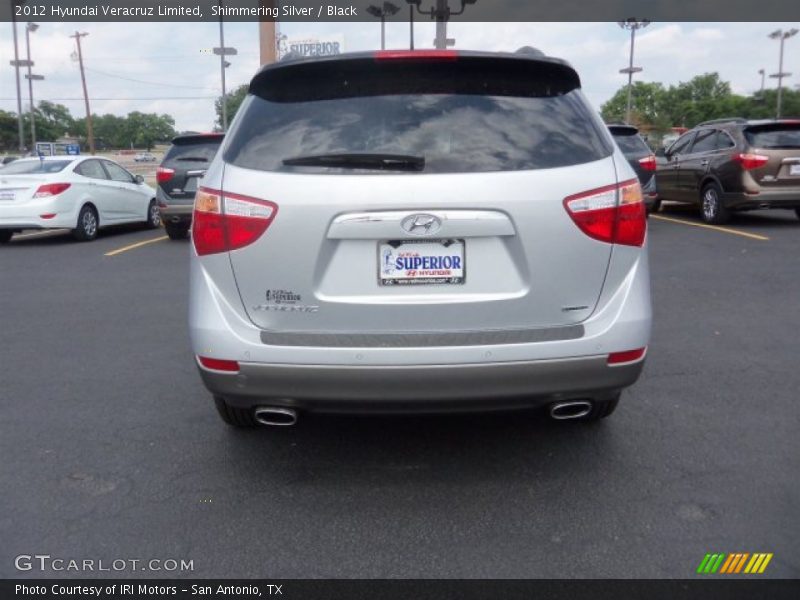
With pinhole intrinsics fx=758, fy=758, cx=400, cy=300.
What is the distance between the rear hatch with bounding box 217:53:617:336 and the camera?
2850mm

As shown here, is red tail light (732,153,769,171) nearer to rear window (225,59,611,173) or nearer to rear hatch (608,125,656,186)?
rear hatch (608,125,656,186)

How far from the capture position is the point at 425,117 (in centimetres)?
305

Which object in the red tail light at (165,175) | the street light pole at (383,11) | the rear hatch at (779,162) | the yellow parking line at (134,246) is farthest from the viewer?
the street light pole at (383,11)

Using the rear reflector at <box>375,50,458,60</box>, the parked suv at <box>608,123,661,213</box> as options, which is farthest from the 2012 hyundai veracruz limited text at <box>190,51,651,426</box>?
the parked suv at <box>608,123,661,213</box>

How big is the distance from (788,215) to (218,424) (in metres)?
12.6

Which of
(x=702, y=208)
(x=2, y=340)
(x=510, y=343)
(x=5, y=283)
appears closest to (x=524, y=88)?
(x=510, y=343)

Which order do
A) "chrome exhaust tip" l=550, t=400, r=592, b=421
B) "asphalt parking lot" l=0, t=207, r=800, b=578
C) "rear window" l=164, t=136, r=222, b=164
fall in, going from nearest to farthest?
"asphalt parking lot" l=0, t=207, r=800, b=578 < "chrome exhaust tip" l=550, t=400, r=592, b=421 < "rear window" l=164, t=136, r=222, b=164

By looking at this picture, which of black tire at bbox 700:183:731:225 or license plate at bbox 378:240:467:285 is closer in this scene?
license plate at bbox 378:240:467:285

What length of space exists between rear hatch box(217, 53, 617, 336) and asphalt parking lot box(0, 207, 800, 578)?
814 mm

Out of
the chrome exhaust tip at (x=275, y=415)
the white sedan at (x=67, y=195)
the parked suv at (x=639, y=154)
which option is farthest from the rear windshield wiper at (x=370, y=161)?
the white sedan at (x=67, y=195)

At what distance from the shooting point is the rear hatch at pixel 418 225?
2.85 meters

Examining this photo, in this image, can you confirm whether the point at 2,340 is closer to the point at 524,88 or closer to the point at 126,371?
the point at 126,371

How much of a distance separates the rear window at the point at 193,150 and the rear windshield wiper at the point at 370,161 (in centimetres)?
956

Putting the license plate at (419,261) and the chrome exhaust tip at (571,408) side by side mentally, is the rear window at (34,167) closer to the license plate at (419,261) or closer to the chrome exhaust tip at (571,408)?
the license plate at (419,261)
